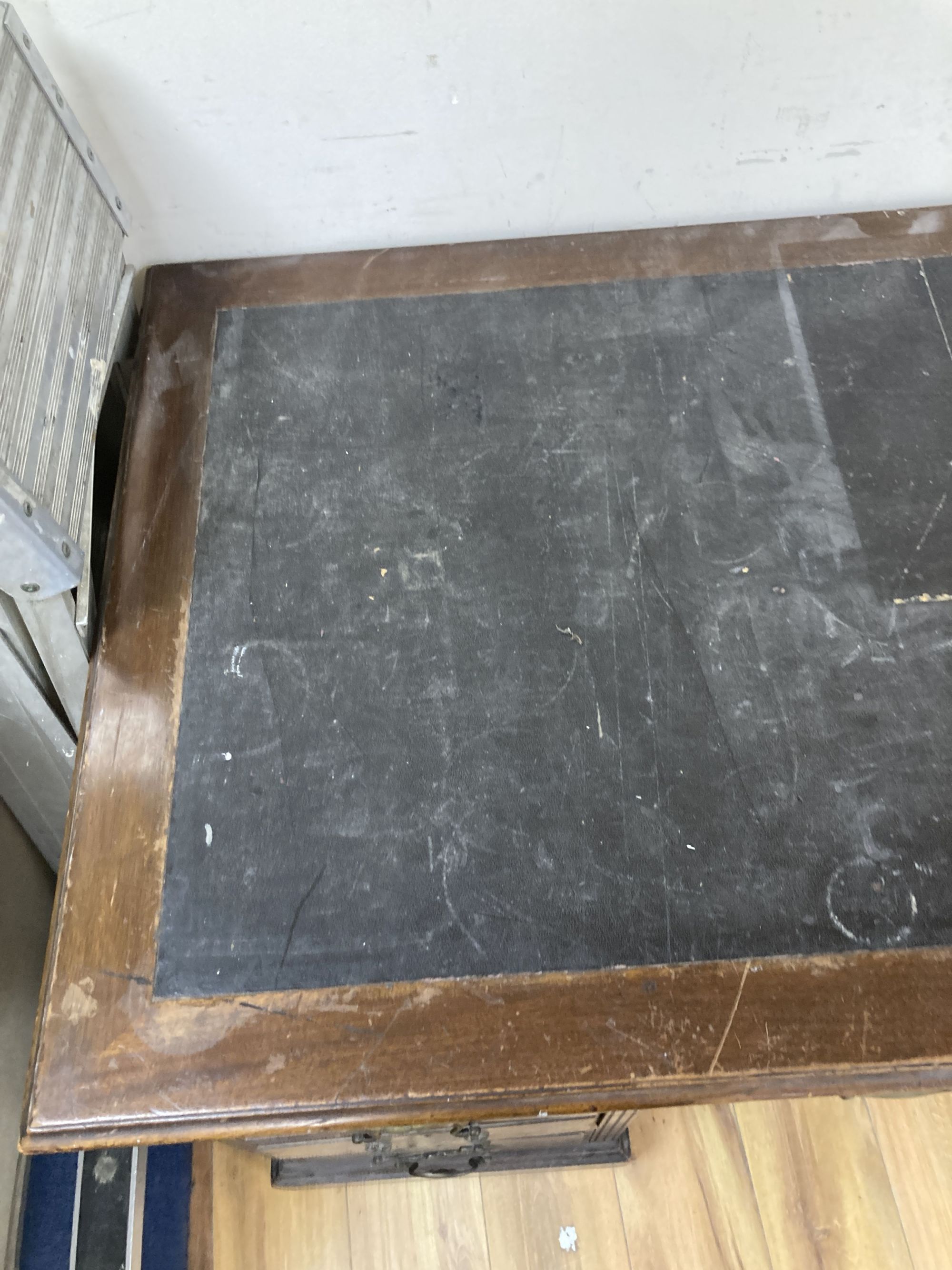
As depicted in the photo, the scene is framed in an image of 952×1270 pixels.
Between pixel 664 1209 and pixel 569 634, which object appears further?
pixel 664 1209

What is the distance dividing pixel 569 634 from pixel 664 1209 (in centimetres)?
88

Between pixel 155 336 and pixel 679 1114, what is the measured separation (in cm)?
121

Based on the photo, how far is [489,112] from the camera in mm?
862

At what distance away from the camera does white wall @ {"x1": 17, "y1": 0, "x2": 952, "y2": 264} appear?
788mm

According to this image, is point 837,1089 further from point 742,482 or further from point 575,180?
point 575,180

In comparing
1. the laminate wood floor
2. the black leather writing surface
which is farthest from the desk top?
the laminate wood floor

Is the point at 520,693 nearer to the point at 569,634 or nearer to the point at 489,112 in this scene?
the point at 569,634

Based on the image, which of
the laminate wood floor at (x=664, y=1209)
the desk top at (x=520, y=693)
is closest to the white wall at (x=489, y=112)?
the desk top at (x=520, y=693)

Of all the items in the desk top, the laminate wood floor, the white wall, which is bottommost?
the laminate wood floor

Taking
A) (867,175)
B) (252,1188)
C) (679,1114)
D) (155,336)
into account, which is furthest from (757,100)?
(252,1188)

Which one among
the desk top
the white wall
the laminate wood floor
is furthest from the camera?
the laminate wood floor

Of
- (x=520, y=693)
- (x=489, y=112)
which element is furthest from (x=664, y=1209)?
(x=489, y=112)

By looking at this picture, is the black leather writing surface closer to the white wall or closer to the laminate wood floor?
the white wall

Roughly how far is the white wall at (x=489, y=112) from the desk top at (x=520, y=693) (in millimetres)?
52
